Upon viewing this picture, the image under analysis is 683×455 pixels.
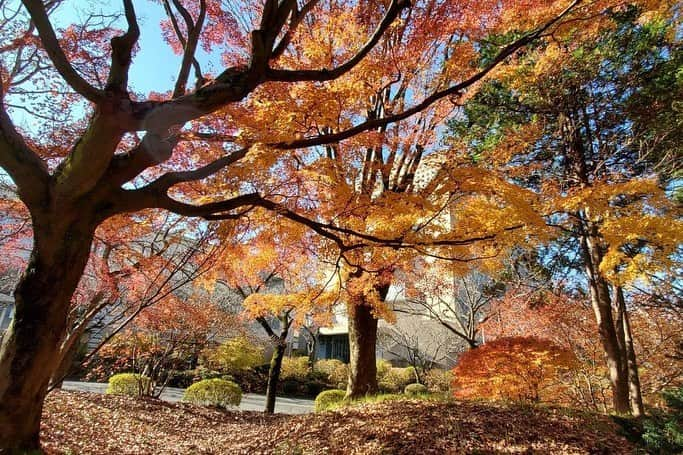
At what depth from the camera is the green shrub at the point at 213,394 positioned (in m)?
11.7

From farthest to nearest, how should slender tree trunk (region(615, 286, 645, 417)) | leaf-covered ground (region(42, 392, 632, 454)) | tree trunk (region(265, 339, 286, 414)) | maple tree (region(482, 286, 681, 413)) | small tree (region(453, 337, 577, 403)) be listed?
tree trunk (region(265, 339, 286, 414)) < maple tree (region(482, 286, 681, 413)) < slender tree trunk (region(615, 286, 645, 417)) < small tree (region(453, 337, 577, 403)) < leaf-covered ground (region(42, 392, 632, 454))

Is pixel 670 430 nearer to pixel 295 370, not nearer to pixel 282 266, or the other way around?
Answer: pixel 282 266

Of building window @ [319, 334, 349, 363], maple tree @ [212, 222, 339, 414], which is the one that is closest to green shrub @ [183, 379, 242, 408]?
maple tree @ [212, 222, 339, 414]

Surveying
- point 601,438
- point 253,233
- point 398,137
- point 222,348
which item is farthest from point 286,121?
point 222,348

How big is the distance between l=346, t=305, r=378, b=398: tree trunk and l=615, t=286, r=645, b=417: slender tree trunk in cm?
530

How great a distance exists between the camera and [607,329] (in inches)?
313

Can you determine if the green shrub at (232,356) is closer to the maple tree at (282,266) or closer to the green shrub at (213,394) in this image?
the green shrub at (213,394)

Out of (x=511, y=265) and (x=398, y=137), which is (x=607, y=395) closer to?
(x=511, y=265)

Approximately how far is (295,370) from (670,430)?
1880cm

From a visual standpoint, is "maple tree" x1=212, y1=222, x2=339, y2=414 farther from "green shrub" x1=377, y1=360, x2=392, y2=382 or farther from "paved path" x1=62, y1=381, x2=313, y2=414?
"green shrub" x1=377, y1=360, x2=392, y2=382

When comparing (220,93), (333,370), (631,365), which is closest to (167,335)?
(220,93)

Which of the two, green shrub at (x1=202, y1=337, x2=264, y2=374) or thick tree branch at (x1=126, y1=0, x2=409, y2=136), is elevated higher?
thick tree branch at (x1=126, y1=0, x2=409, y2=136)

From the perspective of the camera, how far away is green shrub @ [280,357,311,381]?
20.8 metres

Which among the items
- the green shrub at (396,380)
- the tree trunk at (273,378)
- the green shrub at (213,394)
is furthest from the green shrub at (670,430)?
the green shrub at (396,380)
